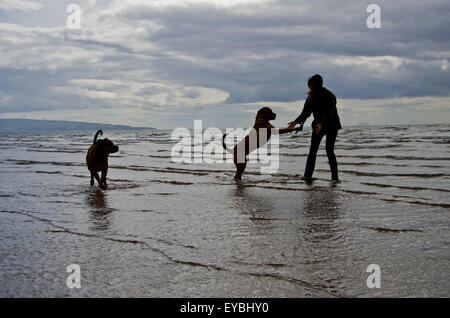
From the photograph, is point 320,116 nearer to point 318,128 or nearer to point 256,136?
point 318,128

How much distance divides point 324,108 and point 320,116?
18 cm

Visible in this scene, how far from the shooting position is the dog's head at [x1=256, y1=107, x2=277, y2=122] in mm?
7809

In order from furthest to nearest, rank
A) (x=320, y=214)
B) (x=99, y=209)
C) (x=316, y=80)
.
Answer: (x=316, y=80), (x=99, y=209), (x=320, y=214)

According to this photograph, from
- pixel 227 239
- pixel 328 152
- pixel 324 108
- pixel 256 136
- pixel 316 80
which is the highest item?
pixel 316 80

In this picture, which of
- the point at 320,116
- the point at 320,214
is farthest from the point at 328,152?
the point at 320,214

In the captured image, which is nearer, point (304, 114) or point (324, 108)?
point (324, 108)

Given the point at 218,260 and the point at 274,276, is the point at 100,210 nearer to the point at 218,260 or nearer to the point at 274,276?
the point at 218,260

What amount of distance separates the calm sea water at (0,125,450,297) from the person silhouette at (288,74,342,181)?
2.47 feet

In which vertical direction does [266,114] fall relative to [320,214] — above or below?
above

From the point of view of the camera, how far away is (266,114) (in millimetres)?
7820

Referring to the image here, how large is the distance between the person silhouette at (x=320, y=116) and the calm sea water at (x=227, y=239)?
754 millimetres

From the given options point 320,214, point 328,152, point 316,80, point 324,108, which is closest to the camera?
point 320,214

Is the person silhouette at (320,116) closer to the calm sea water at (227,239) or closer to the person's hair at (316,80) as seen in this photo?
the person's hair at (316,80)
